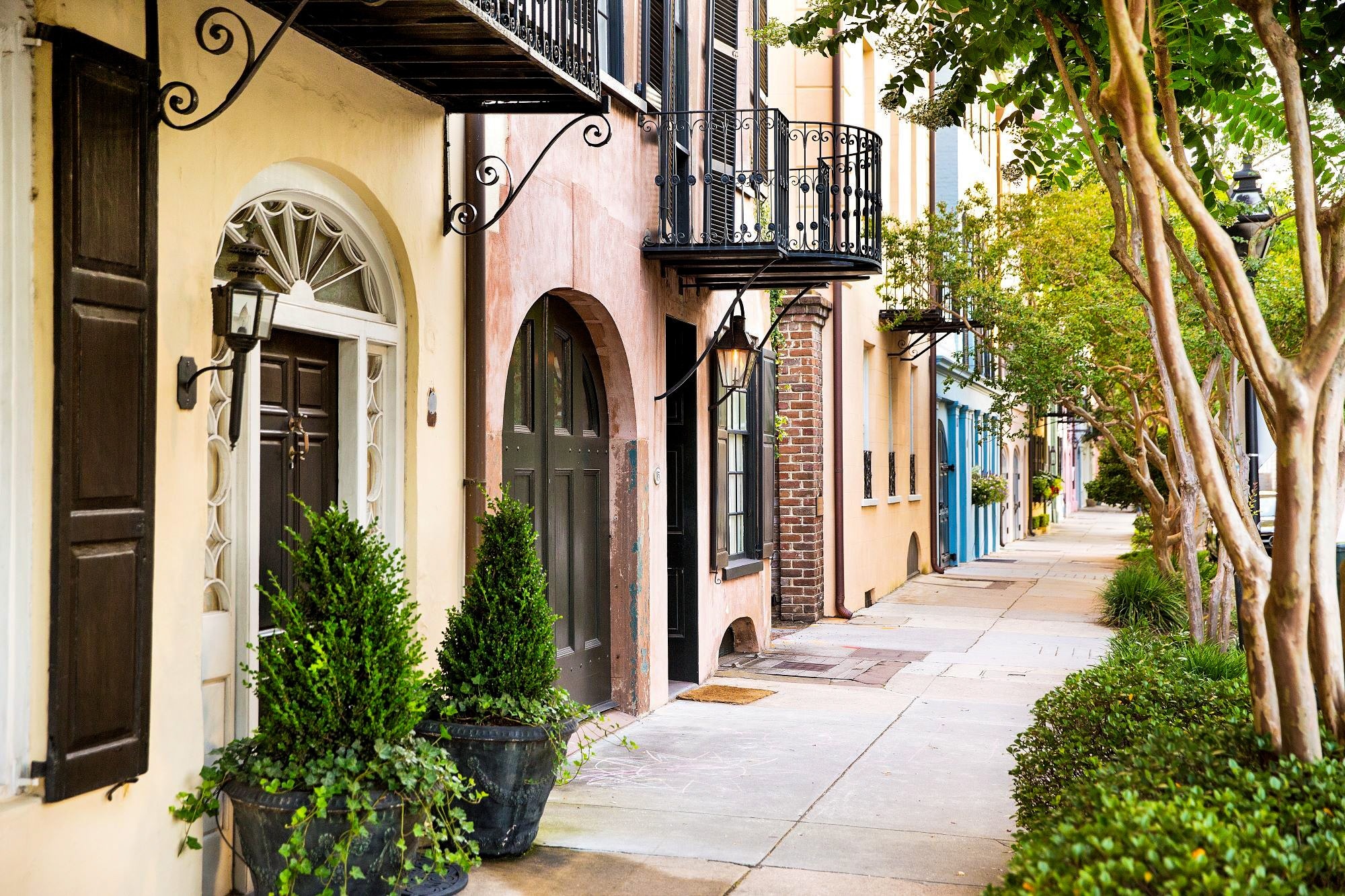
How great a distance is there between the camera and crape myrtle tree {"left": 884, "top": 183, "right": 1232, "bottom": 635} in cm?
1481

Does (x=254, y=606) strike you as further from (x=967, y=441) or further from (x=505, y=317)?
(x=967, y=441)

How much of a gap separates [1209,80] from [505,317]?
12.1 feet

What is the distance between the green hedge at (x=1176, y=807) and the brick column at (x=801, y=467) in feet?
30.7

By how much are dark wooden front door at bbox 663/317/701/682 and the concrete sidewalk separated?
0.57 m

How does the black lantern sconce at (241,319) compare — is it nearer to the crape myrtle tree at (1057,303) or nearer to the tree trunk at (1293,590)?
the tree trunk at (1293,590)

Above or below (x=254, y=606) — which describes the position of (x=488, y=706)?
below

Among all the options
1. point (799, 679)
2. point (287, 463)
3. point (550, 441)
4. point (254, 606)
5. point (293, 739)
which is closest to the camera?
point (293, 739)

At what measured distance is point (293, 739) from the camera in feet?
15.2

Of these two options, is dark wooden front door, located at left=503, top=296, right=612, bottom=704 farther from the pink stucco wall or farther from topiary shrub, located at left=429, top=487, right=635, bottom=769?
topiary shrub, located at left=429, top=487, right=635, bottom=769

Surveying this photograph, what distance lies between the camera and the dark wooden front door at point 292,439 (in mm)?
5500

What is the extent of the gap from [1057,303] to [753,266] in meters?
6.89

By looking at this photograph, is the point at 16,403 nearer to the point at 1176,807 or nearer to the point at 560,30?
the point at 560,30

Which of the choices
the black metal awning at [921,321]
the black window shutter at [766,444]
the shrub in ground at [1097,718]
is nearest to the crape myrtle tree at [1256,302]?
the shrub in ground at [1097,718]

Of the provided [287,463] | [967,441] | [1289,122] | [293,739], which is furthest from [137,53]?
[967,441]
